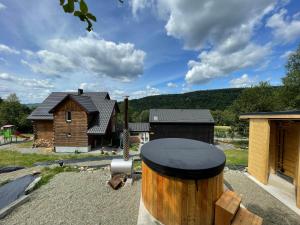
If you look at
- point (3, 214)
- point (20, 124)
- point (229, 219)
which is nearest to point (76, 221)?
point (3, 214)

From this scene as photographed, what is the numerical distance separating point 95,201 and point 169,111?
19.2 meters

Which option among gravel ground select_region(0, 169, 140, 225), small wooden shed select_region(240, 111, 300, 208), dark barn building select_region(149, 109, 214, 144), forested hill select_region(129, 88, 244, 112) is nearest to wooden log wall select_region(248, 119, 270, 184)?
small wooden shed select_region(240, 111, 300, 208)

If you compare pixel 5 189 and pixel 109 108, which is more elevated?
pixel 109 108

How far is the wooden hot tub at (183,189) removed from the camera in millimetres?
3994

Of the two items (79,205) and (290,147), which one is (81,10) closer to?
(79,205)

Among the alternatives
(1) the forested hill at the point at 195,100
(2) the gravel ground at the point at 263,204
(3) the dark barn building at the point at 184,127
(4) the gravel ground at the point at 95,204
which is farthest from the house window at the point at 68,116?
(1) the forested hill at the point at 195,100

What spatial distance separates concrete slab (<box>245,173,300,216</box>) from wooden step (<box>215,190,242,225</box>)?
2787 mm

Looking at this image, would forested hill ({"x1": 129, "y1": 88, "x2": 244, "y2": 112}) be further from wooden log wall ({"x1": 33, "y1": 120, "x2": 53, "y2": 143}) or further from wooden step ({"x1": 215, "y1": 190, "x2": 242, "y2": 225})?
wooden step ({"x1": 215, "y1": 190, "x2": 242, "y2": 225})

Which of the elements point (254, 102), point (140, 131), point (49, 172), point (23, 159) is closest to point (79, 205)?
point (49, 172)

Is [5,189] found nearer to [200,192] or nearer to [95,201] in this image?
[95,201]

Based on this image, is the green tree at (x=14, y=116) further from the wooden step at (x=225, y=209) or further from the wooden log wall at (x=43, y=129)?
the wooden step at (x=225, y=209)

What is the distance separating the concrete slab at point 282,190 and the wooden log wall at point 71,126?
1477 centimetres

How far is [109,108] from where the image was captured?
66.0 ft

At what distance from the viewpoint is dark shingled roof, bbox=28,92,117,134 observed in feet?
58.2
